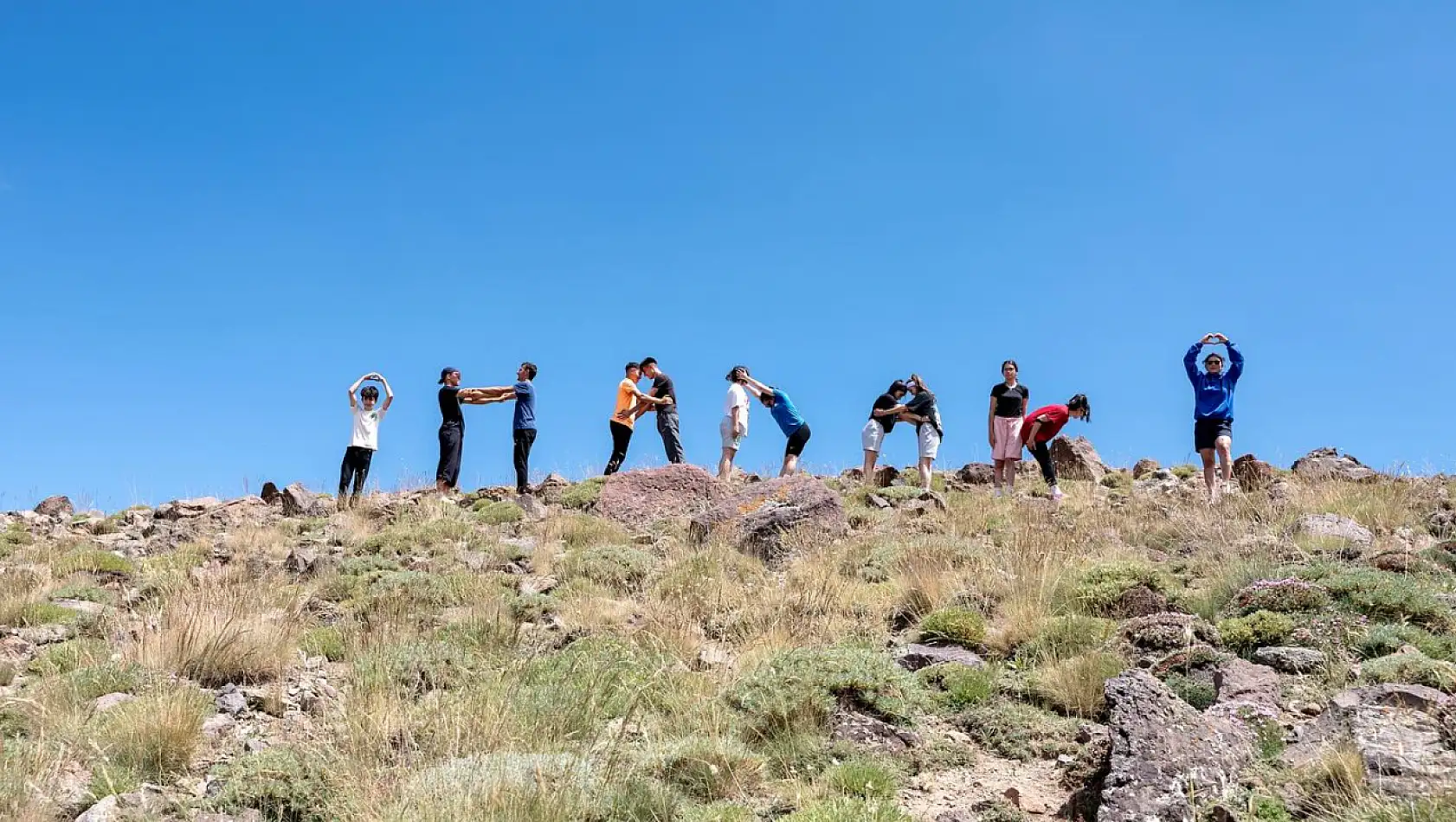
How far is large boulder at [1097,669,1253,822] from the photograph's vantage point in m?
5.04

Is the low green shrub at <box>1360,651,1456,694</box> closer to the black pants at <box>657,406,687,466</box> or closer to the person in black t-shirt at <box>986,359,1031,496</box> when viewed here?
the person in black t-shirt at <box>986,359,1031,496</box>

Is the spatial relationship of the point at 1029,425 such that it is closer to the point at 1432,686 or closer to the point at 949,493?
the point at 949,493

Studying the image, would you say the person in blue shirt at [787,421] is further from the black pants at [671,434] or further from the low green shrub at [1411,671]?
the low green shrub at [1411,671]

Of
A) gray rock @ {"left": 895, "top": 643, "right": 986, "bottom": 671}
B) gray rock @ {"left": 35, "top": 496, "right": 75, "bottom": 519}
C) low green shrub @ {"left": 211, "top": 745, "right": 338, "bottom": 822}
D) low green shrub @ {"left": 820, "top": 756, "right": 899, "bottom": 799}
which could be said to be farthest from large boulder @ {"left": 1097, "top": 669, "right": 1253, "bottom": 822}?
gray rock @ {"left": 35, "top": 496, "right": 75, "bottom": 519}

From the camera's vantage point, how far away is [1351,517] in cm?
1223

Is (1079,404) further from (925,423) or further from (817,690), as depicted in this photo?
(817,690)

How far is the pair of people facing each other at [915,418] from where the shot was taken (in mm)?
17297

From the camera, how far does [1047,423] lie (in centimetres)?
1623

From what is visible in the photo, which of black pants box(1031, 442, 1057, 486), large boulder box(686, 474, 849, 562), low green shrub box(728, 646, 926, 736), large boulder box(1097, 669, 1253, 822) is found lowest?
large boulder box(1097, 669, 1253, 822)

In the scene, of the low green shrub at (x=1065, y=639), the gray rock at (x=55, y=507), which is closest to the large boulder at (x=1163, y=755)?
the low green shrub at (x=1065, y=639)

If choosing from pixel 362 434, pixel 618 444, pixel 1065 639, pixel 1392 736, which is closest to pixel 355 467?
pixel 362 434

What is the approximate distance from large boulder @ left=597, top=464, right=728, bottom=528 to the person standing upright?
5.71ft

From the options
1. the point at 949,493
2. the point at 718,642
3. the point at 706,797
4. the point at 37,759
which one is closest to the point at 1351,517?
the point at 949,493

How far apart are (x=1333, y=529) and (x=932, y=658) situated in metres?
5.65
